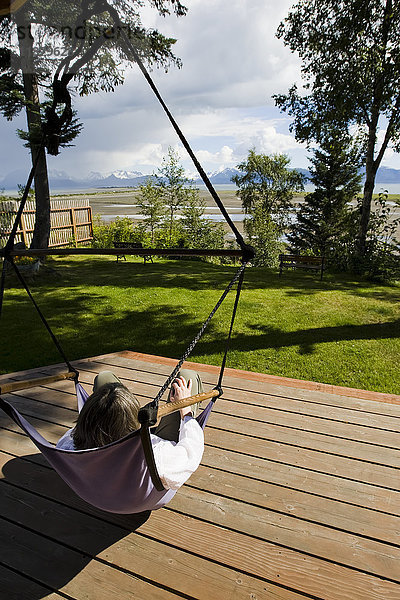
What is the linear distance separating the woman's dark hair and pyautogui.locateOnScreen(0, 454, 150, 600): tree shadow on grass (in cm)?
51

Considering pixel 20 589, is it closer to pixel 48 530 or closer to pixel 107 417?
pixel 48 530

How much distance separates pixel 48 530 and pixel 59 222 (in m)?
14.6

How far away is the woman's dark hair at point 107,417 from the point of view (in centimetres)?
145

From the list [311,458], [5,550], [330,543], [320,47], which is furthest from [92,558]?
[320,47]

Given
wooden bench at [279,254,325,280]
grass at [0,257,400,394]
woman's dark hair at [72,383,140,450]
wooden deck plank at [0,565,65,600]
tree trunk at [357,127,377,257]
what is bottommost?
grass at [0,257,400,394]

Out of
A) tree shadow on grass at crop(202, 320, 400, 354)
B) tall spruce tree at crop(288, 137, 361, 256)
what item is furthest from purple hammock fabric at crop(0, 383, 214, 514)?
tall spruce tree at crop(288, 137, 361, 256)

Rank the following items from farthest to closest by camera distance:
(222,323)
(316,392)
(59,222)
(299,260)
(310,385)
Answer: (59,222), (299,260), (222,323), (310,385), (316,392)

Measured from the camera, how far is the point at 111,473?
4.39 ft

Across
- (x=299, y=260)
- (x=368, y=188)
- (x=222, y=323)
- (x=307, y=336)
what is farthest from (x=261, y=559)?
(x=368, y=188)

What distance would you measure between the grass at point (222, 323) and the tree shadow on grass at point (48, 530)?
2.77 m

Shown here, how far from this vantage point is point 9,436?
2404 mm

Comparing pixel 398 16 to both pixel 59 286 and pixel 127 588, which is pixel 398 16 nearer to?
pixel 59 286

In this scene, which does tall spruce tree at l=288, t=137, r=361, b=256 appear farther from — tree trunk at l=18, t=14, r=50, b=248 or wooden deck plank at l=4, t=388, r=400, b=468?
wooden deck plank at l=4, t=388, r=400, b=468

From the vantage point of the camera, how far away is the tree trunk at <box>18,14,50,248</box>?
29.7ft
